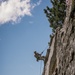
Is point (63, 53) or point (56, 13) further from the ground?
point (56, 13)

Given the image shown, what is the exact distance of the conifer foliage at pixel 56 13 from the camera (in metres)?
33.3

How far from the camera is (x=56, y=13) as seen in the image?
33688 millimetres

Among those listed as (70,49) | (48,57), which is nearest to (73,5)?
(70,49)

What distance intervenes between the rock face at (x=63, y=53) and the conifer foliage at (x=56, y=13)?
14.1 feet

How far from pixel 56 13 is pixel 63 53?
32.8ft

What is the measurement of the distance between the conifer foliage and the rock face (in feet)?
14.1

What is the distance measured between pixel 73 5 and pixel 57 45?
4.25 metres

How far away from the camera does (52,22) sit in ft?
114

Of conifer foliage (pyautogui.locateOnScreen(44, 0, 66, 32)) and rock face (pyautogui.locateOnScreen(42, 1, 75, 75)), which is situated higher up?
conifer foliage (pyautogui.locateOnScreen(44, 0, 66, 32))

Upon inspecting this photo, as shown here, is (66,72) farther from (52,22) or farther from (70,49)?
(52,22)

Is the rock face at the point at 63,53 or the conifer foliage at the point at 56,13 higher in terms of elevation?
the conifer foliage at the point at 56,13

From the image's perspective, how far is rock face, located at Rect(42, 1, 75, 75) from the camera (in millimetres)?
23047

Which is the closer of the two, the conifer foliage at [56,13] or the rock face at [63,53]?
the rock face at [63,53]

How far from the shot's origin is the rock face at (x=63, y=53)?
23.0m
